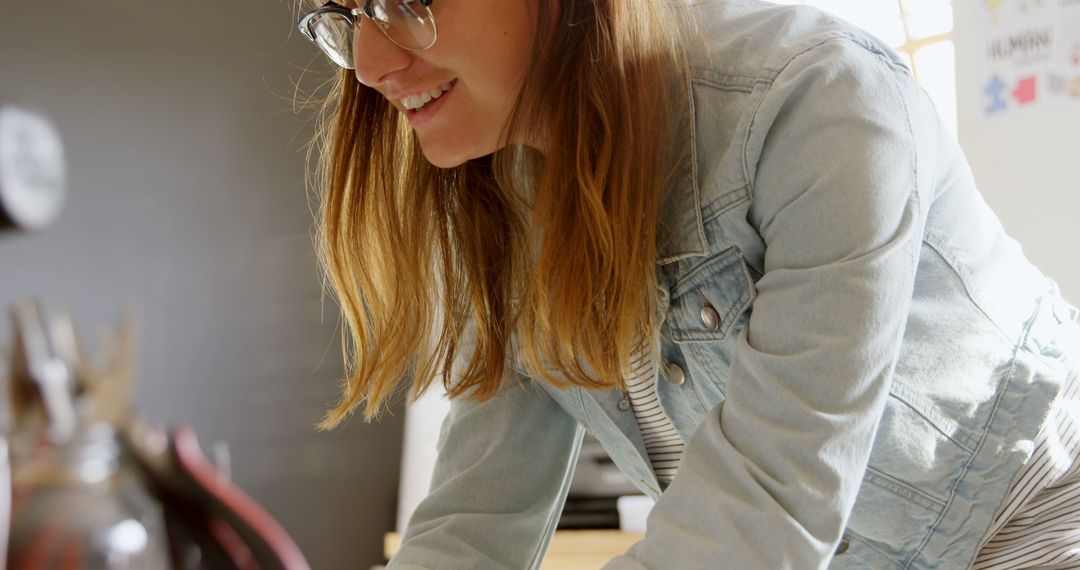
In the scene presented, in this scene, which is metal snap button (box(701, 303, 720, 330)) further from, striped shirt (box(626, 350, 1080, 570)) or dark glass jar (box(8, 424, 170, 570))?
dark glass jar (box(8, 424, 170, 570))

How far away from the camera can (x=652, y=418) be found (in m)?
1.06

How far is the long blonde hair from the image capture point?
854 mm

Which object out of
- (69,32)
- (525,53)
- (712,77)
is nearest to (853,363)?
(712,77)

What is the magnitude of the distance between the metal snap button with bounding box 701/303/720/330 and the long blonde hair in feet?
0.16

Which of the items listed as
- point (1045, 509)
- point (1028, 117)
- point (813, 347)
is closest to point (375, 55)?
point (813, 347)

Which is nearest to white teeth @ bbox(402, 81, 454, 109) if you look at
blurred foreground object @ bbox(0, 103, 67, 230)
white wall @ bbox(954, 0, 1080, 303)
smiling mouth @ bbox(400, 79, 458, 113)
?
smiling mouth @ bbox(400, 79, 458, 113)

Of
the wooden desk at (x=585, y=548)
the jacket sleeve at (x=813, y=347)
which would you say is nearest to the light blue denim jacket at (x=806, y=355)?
the jacket sleeve at (x=813, y=347)

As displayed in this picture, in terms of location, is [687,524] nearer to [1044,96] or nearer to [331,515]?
[1044,96]

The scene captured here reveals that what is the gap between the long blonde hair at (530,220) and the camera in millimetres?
854

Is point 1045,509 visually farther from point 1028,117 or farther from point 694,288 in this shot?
point 1028,117

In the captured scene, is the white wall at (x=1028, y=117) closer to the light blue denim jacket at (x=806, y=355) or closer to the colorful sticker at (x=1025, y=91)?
the colorful sticker at (x=1025, y=91)

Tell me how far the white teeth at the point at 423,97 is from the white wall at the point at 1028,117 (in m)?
1.81

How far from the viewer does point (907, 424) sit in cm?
87

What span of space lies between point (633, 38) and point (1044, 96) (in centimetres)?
182
